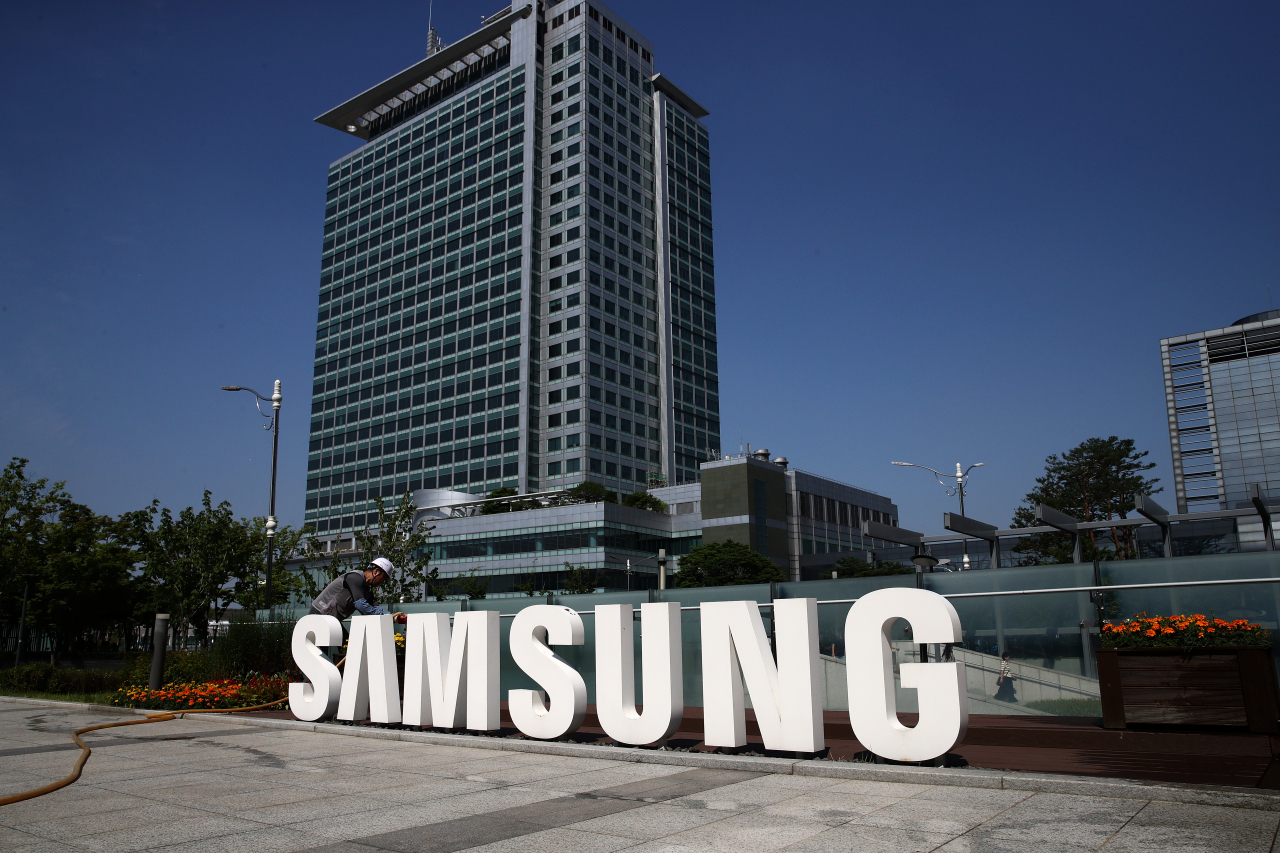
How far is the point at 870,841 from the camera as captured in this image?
20.1ft

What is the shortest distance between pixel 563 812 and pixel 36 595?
4562cm

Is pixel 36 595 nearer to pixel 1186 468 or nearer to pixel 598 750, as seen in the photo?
pixel 598 750

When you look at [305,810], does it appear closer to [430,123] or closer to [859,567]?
[859,567]

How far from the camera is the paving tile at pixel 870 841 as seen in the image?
5.88m

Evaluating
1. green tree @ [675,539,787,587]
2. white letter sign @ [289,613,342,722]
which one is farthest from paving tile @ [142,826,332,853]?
green tree @ [675,539,787,587]

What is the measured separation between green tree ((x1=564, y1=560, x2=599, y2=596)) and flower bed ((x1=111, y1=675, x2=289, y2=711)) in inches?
2277

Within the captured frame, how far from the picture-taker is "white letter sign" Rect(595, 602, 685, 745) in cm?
1068

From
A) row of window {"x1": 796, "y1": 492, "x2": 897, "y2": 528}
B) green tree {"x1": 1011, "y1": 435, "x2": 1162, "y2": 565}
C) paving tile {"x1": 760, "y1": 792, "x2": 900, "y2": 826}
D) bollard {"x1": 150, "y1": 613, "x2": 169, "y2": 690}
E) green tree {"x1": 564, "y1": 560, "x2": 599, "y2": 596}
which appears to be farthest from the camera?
row of window {"x1": 796, "y1": 492, "x2": 897, "y2": 528}

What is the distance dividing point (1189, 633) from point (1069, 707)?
9.04ft

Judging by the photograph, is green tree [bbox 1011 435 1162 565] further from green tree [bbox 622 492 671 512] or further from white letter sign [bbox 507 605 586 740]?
white letter sign [bbox 507 605 586 740]

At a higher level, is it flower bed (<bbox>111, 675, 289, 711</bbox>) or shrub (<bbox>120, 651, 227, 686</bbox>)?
shrub (<bbox>120, 651, 227, 686</bbox>)

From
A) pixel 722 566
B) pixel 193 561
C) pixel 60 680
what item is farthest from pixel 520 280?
pixel 60 680

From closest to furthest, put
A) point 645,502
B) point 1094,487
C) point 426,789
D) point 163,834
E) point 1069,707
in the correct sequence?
1. point 163,834
2. point 426,789
3. point 1069,707
4. point 1094,487
5. point 645,502

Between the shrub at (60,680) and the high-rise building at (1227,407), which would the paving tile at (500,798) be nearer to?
the shrub at (60,680)
